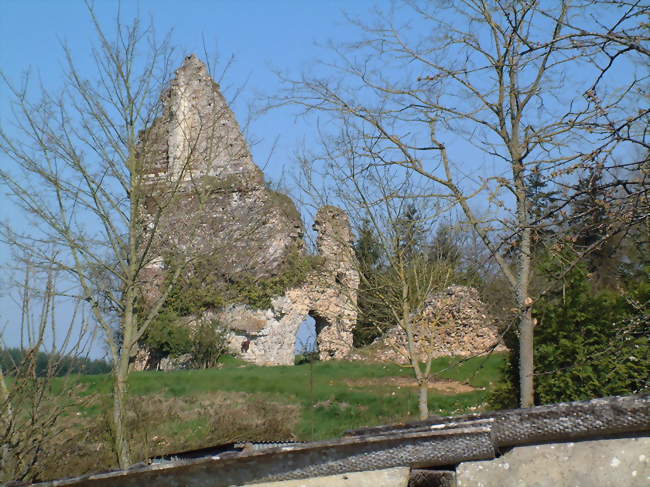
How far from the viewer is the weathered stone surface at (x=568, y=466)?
2229 mm

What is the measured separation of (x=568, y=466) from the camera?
2270 millimetres

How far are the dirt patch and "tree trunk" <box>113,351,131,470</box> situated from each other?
30.0 ft

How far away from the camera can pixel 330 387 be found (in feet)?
55.8

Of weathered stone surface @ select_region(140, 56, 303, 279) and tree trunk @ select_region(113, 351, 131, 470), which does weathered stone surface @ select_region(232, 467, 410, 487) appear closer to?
tree trunk @ select_region(113, 351, 131, 470)

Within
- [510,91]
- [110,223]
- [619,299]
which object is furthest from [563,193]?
[110,223]

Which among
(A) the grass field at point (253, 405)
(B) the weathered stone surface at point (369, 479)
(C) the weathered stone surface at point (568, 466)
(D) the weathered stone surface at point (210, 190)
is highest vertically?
(D) the weathered stone surface at point (210, 190)

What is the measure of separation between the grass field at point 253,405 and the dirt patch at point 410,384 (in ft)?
0.08

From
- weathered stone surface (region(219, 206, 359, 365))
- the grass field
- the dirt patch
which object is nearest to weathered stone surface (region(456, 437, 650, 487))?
the grass field

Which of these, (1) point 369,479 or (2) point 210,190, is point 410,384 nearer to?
(2) point 210,190

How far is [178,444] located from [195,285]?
13263mm

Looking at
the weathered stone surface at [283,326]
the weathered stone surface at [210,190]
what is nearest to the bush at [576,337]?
the weathered stone surface at [210,190]

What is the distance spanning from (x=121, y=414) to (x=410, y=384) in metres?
10.3

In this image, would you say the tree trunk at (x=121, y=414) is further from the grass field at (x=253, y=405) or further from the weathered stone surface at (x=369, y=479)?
the weathered stone surface at (x=369, y=479)

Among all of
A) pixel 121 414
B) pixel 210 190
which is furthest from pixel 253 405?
pixel 121 414
